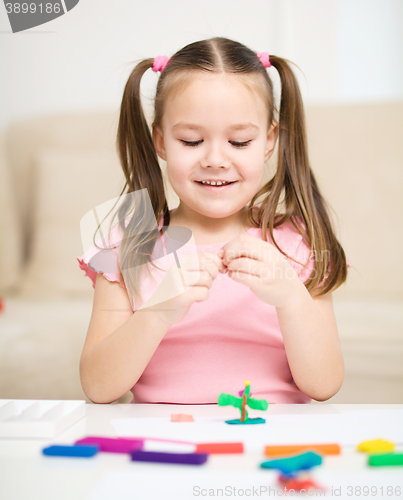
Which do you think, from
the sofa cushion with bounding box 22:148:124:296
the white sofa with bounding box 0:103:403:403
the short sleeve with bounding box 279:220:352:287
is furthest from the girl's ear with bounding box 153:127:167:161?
the sofa cushion with bounding box 22:148:124:296

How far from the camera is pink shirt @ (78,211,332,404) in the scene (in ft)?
2.33

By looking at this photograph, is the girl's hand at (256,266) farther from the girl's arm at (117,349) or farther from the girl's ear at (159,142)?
the girl's ear at (159,142)

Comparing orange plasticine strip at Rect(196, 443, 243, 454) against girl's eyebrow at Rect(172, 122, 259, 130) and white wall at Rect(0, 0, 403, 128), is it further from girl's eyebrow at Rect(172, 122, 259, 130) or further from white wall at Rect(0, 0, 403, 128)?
white wall at Rect(0, 0, 403, 128)

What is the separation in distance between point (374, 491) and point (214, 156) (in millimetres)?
468

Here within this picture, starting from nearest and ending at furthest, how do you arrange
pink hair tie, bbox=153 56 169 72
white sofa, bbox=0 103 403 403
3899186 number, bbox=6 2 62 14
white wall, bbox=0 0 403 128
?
1. pink hair tie, bbox=153 56 169 72
2. 3899186 number, bbox=6 2 62 14
3. white wall, bbox=0 0 403 128
4. white sofa, bbox=0 103 403 403

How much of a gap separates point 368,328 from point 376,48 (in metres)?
0.77

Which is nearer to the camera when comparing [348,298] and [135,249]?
[135,249]

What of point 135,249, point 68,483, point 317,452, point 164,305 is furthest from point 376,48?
point 68,483

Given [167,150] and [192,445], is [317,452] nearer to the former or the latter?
[192,445]

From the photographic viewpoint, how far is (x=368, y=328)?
117 cm

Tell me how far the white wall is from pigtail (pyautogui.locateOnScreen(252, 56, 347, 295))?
0.27m

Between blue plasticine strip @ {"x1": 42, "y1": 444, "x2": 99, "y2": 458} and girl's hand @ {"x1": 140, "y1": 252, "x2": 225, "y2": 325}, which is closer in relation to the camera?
blue plasticine strip @ {"x1": 42, "y1": 444, "x2": 99, "y2": 458}

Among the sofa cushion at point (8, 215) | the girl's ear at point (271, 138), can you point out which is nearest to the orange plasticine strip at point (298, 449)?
the girl's ear at point (271, 138)

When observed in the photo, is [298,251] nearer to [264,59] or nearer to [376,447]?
[264,59]
